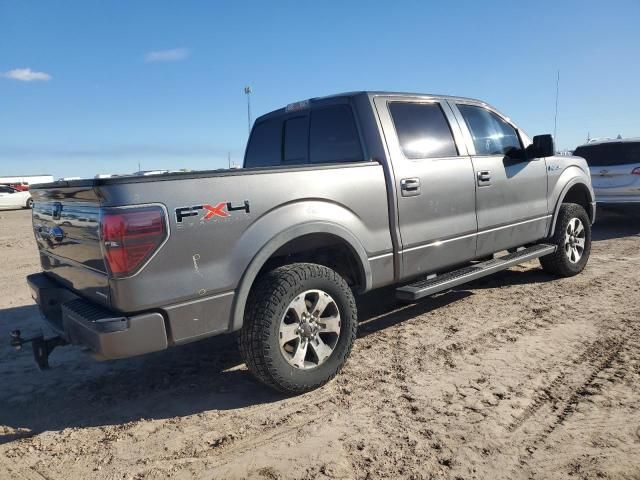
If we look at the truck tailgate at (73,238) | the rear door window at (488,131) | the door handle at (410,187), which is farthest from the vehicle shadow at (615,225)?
the truck tailgate at (73,238)

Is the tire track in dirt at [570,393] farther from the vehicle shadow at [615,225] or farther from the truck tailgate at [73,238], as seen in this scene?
the vehicle shadow at [615,225]

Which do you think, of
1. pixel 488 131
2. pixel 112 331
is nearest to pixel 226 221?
pixel 112 331

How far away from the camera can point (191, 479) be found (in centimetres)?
246

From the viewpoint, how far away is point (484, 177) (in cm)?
459

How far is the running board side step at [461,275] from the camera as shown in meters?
3.92

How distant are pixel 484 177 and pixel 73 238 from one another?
11.4 ft

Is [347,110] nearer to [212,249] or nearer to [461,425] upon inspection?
[212,249]

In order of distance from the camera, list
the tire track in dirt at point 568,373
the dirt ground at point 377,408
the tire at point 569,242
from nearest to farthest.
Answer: the dirt ground at point 377,408
the tire track in dirt at point 568,373
the tire at point 569,242

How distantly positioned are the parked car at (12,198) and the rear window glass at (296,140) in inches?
911

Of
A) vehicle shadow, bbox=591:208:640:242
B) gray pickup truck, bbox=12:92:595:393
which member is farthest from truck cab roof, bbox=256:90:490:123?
vehicle shadow, bbox=591:208:640:242

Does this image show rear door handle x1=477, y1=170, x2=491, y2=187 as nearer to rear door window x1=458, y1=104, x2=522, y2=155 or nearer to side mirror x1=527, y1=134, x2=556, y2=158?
rear door window x1=458, y1=104, x2=522, y2=155

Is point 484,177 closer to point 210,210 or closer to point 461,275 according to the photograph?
point 461,275

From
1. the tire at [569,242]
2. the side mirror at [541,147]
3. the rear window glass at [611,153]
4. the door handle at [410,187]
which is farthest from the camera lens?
the rear window glass at [611,153]

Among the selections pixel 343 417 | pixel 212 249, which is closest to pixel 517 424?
pixel 343 417
